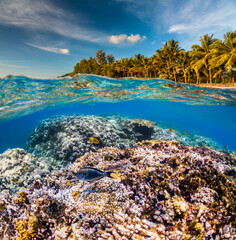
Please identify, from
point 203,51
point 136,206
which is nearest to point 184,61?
point 203,51

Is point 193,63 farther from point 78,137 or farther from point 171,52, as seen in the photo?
point 78,137

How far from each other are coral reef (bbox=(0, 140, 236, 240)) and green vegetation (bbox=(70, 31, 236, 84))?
1908 cm

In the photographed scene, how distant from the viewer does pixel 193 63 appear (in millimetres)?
25672

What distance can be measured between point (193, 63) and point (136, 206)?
95.0 ft

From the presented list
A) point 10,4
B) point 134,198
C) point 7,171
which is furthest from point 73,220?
point 10,4

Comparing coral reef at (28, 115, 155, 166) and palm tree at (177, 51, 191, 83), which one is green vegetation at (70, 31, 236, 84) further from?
coral reef at (28, 115, 155, 166)

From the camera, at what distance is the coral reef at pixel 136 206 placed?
3.40 metres

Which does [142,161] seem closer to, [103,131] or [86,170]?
[86,170]

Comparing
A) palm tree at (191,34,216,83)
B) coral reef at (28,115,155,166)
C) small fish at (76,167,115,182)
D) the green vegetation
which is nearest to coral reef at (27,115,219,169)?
coral reef at (28,115,155,166)

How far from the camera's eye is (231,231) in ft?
11.3

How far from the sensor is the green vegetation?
17.7 meters

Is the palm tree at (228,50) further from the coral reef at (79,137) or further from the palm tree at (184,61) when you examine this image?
the coral reef at (79,137)

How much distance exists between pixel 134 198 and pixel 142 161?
5.50 feet

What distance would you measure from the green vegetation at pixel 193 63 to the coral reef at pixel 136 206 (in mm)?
19076
